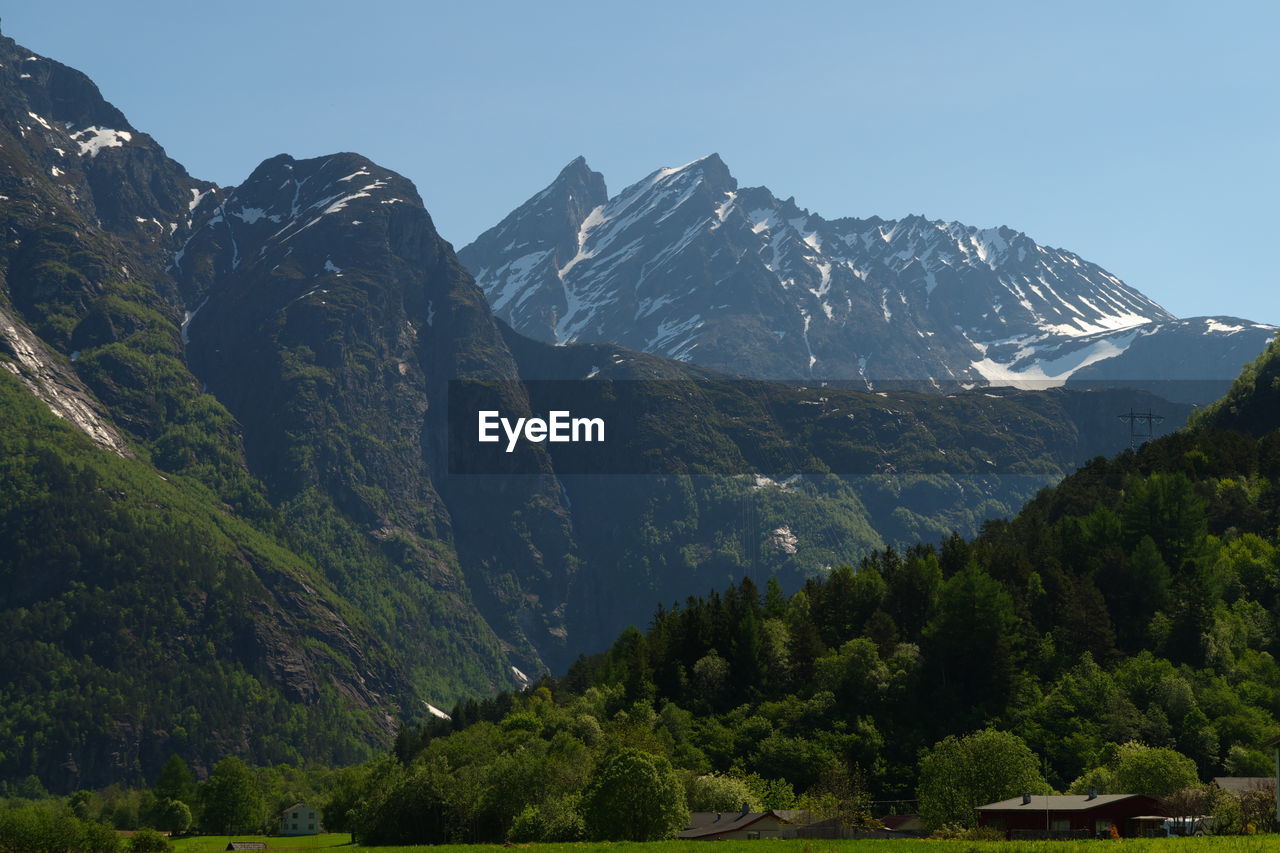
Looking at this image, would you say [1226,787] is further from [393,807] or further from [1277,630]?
[393,807]

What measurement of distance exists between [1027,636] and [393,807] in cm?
7809

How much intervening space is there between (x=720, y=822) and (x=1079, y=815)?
32891 millimetres

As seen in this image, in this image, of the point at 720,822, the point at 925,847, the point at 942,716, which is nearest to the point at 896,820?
the point at 720,822

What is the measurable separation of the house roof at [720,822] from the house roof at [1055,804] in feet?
65.7

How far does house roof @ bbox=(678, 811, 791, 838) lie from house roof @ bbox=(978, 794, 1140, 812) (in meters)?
20.0

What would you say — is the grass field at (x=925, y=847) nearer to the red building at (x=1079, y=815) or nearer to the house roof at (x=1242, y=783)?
the red building at (x=1079, y=815)

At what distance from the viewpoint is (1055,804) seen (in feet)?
399


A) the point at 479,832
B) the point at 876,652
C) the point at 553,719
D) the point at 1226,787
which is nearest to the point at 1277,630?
the point at 876,652

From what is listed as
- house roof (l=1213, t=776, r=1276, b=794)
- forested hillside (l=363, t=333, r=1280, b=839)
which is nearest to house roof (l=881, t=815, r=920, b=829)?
forested hillside (l=363, t=333, r=1280, b=839)

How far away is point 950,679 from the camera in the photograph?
187 meters

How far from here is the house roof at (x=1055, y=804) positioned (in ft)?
390

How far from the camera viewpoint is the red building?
118 metres

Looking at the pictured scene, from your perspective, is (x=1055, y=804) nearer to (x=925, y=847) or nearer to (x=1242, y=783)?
(x=925, y=847)

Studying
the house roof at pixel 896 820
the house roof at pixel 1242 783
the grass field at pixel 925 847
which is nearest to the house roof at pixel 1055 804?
the grass field at pixel 925 847
